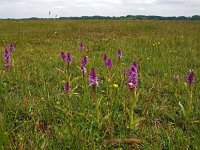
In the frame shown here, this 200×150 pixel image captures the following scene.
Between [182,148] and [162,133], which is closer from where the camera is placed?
[182,148]

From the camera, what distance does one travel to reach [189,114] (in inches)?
142

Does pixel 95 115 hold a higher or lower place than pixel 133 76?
lower

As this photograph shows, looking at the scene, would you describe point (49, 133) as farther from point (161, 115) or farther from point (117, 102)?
point (161, 115)

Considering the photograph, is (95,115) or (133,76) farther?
(95,115)

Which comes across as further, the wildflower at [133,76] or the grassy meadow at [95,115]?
the wildflower at [133,76]

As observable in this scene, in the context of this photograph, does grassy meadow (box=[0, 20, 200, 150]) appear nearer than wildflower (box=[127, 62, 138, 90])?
Yes

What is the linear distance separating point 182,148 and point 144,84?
2417 mm

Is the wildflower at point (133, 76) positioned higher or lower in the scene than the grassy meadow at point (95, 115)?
higher

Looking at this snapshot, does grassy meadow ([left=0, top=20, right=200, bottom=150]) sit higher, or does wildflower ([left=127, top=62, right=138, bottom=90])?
wildflower ([left=127, top=62, right=138, bottom=90])

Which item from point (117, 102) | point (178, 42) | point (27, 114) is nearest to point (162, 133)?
point (117, 102)

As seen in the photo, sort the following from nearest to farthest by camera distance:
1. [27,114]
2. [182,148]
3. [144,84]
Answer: [182,148] → [27,114] → [144,84]

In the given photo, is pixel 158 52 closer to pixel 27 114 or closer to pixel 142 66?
pixel 142 66

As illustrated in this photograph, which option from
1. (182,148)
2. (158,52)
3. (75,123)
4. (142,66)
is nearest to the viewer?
(182,148)

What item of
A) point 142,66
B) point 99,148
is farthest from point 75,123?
point 142,66
